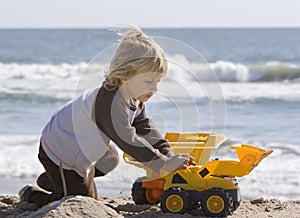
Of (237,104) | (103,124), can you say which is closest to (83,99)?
(103,124)

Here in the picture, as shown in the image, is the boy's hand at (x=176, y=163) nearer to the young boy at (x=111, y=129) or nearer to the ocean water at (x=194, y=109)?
the young boy at (x=111, y=129)

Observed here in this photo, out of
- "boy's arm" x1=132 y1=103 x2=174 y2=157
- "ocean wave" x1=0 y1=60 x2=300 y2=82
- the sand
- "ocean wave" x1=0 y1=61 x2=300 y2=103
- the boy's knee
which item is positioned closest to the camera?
the sand

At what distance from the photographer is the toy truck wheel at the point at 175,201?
3389 mm

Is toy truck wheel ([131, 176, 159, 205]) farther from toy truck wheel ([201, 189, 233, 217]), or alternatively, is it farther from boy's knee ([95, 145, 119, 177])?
toy truck wheel ([201, 189, 233, 217])

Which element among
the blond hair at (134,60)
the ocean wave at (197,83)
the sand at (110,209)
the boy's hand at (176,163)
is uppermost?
the blond hair at (134,60)

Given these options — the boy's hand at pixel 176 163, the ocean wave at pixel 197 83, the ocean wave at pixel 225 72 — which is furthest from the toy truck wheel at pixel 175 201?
the ocean wave at pixel 225 72

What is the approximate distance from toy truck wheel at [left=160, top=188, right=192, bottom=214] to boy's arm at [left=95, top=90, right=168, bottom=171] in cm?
16

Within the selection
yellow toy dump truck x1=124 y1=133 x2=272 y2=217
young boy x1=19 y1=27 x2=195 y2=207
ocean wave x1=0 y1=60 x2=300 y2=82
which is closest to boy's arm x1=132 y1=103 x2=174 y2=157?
young boy x1=19 y1=27 x2=195 y2=207

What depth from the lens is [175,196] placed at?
3.40m

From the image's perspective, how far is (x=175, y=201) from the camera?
3400 millimetres

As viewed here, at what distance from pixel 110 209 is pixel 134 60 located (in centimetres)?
77

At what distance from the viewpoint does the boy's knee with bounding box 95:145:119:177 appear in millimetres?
3838

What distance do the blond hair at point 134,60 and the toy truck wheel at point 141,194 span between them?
2.04ft

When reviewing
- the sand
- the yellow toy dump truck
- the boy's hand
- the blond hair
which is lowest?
the sand
